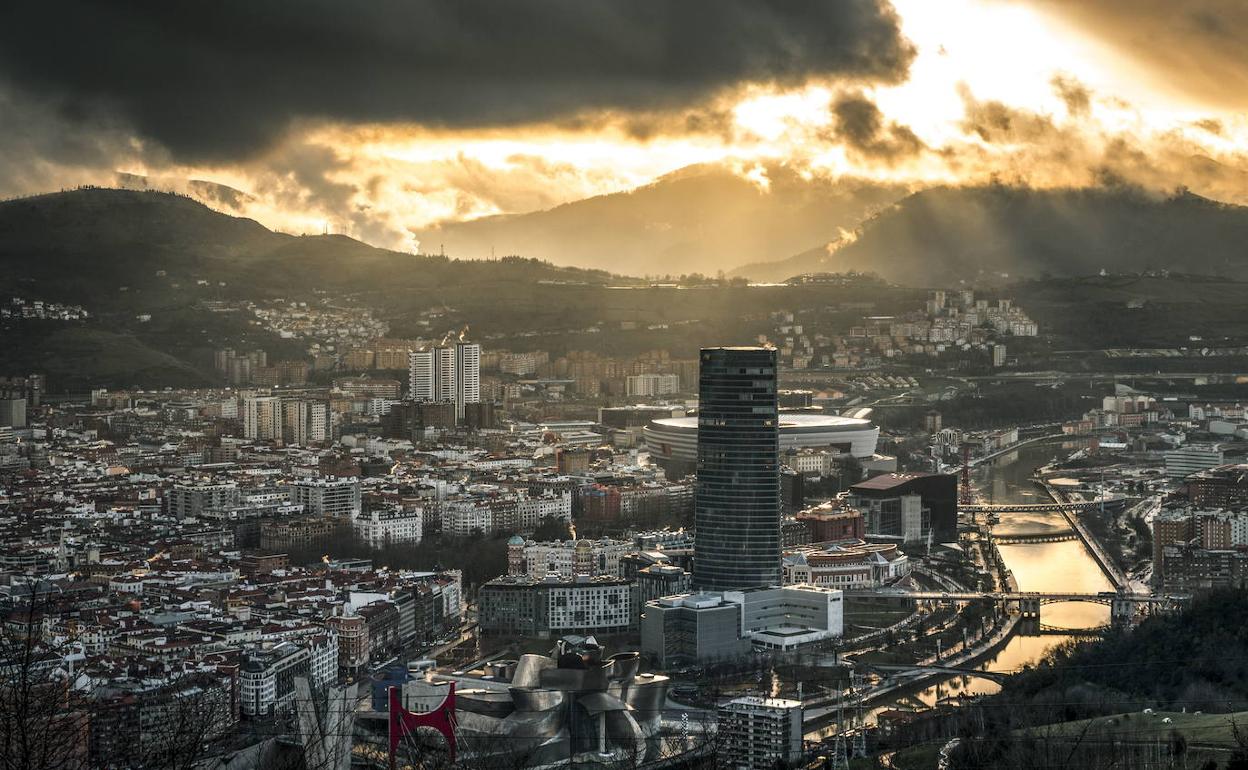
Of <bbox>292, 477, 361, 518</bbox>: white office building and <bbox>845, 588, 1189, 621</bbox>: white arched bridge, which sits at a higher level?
<bbox>292, 477, 361, 518</bbox>: white office building

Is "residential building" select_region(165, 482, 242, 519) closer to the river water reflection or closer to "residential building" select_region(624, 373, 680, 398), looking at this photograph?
the river water reflection

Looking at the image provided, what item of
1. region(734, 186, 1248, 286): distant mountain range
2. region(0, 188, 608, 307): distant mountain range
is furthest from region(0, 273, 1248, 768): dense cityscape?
region(734, 186, 1248, 286): distant mountain range

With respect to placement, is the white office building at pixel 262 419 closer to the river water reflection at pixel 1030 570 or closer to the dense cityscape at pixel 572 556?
the dense cityscape at pixel 572 556

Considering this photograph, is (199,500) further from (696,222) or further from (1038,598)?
(696,222)

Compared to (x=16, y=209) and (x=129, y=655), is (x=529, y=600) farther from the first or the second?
(x=16, y=209)

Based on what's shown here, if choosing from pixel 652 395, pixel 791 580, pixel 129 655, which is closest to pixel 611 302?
pixel 652 395

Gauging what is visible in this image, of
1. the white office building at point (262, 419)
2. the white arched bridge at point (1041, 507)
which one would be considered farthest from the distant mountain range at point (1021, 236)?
the white arched bridge at point (1041, 507)
